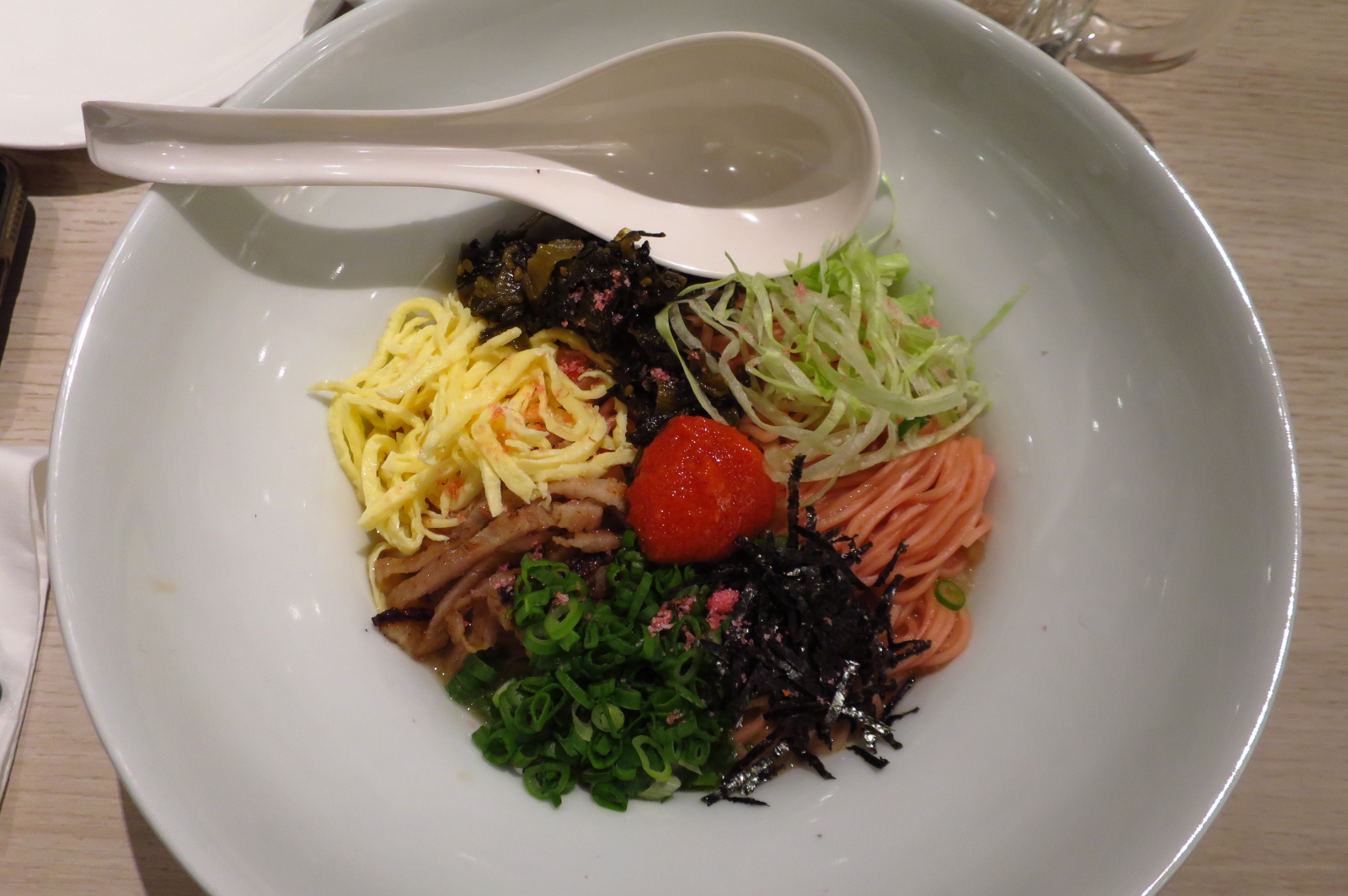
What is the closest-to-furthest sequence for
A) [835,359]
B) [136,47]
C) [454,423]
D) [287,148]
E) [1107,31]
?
[287,148]
[454,423]
[835,359]
[136,47]
[1107,31]

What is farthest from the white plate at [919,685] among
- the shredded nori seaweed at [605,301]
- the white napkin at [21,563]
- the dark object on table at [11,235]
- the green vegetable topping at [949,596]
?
the dark object on table at [11,235]

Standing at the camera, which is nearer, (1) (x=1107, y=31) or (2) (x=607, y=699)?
(2) (x=607, y=699)

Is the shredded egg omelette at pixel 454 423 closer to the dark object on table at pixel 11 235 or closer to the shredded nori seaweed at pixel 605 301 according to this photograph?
the shredded nori seaweed at pixel 605 301

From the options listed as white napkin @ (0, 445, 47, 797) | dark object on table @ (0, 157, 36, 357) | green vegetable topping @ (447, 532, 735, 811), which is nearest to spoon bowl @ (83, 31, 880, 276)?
dark object on table @ (0, 157, 36, 357)

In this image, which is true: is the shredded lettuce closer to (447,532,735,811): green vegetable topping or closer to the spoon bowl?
the spoon bowl

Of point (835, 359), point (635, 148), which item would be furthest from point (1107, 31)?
point (635, 148)

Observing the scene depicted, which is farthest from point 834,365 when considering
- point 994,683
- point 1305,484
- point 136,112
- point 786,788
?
point 136,112

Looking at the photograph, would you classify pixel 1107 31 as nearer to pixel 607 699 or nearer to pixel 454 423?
pixel 454 423
